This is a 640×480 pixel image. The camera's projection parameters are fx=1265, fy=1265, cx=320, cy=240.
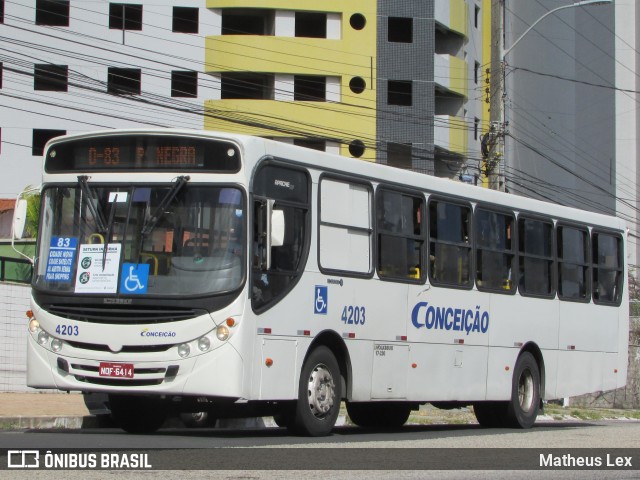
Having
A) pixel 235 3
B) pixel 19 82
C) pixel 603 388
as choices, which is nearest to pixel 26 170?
pixel 19 82

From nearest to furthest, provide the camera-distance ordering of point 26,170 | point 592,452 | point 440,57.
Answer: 1. point 592,452
2. point 26,170
3. point 440,57

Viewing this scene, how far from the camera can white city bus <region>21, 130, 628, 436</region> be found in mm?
12773

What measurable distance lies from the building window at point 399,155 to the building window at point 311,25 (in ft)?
18.5

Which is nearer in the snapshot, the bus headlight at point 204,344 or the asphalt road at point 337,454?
the asphalt road at point 337,454

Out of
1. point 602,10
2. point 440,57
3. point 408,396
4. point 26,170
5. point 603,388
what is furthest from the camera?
point 602,10

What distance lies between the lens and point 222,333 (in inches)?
500

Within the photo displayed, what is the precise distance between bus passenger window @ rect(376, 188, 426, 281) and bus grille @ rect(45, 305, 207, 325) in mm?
3349

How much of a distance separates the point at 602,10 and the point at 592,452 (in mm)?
55801

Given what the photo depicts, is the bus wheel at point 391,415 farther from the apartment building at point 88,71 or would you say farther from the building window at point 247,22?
the building window at point 247,22

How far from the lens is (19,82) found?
170ft

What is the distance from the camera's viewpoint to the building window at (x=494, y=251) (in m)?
17.6

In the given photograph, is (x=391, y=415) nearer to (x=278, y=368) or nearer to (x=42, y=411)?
(x=42, y=411)

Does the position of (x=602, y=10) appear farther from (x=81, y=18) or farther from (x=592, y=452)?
(x=592, y=452)

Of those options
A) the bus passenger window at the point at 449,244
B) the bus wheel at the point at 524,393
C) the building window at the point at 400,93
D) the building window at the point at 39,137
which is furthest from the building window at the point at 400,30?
the bus passenger window at the point at 449,244
